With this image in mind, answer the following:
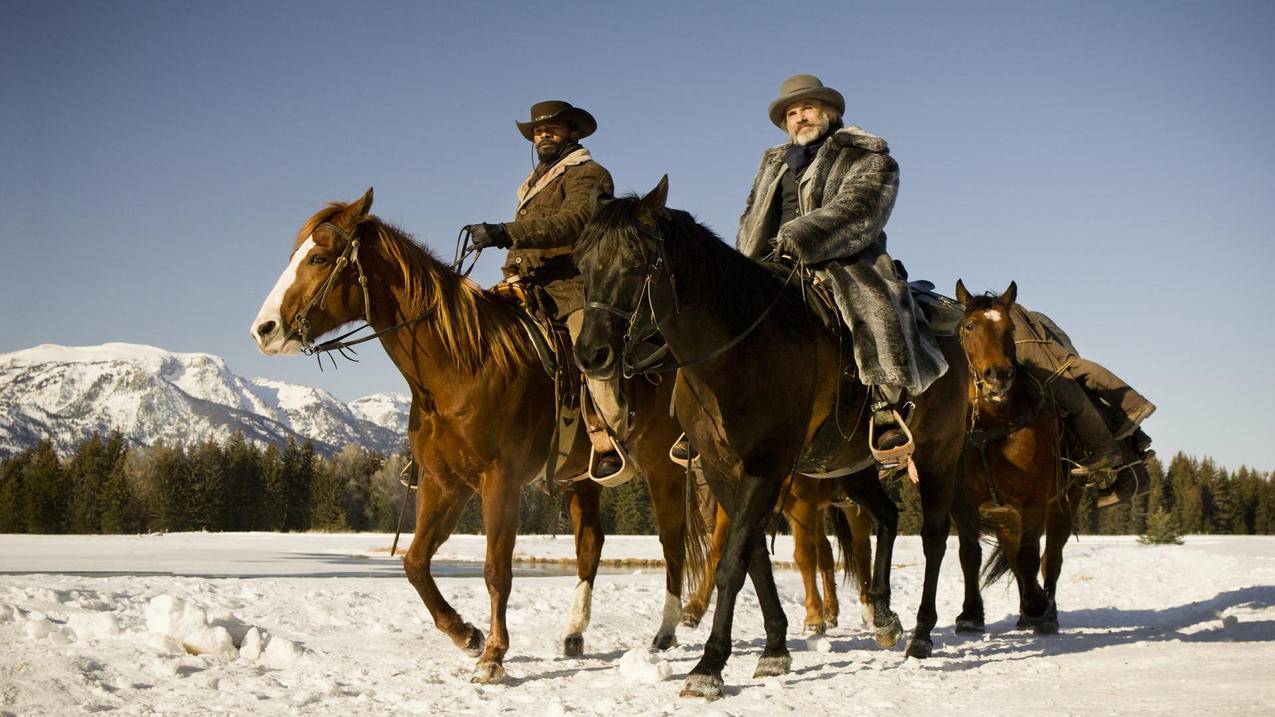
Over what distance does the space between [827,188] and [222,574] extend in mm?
12254

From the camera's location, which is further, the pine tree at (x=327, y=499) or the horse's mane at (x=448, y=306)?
the pine tree at (x=327, y=499)

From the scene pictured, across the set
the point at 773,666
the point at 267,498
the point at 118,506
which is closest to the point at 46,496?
the point at 118,506

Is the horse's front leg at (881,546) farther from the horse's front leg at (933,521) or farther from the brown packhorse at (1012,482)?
the brown packhorse at (1012,482)

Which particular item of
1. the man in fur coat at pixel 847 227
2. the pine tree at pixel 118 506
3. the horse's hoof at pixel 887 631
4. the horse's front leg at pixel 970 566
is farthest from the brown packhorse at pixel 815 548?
the pine tree at pixel 118 506

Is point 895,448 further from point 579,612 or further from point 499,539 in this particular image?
point 579,612

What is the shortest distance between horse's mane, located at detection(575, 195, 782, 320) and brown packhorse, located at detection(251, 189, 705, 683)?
152cm

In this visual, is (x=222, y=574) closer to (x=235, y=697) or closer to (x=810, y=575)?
(x=810, y=575)

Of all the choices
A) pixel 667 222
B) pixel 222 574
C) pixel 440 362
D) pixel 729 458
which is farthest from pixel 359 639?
pixel 222 574

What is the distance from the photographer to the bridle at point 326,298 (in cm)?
624

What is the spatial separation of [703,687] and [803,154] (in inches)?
170

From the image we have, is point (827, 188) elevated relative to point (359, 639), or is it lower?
elevated

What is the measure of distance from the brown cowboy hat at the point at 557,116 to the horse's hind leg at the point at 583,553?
318 centimetres

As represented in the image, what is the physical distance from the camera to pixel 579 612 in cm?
754

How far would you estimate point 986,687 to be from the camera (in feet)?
18.3
